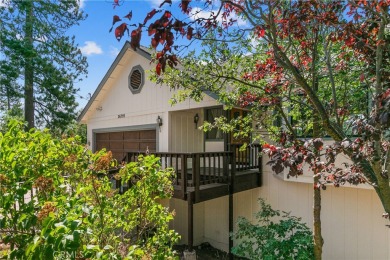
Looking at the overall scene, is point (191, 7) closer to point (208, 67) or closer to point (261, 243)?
point (208, 67)

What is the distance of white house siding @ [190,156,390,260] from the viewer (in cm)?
627

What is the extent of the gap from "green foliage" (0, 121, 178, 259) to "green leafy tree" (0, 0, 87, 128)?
15.5 m

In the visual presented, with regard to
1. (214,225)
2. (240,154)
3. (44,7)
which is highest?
(44,7)

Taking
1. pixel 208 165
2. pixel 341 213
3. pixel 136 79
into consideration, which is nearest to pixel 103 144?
pixel 136 79

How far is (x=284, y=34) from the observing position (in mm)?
3982

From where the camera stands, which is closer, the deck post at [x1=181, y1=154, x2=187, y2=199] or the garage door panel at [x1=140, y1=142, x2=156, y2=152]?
the deck post at [x1=181, y1=154, x2=187, y2=199]

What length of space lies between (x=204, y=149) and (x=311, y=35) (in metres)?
5.99

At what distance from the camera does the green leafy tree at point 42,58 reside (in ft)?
50.8

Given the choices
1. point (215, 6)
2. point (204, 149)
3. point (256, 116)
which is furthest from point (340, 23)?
point (204, 149)

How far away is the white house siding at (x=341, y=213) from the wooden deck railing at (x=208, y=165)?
689 mm

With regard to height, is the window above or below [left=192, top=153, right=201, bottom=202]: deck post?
above

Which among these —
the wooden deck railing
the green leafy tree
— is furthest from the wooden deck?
the green leafy tree

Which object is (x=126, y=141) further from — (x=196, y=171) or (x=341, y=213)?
(x=341, y=213)

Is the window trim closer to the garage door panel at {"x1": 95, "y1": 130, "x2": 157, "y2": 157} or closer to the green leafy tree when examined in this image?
the garage door panel at {"x1": 95, "y1": 130, "x2": 157, "y2": 157}
